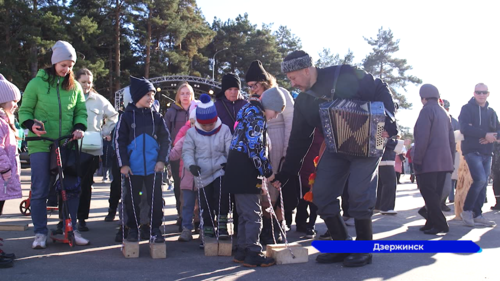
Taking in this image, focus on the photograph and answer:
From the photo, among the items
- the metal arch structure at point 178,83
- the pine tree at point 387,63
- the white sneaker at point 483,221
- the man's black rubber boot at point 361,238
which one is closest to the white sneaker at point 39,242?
the man's black rubber boot at point 361,238

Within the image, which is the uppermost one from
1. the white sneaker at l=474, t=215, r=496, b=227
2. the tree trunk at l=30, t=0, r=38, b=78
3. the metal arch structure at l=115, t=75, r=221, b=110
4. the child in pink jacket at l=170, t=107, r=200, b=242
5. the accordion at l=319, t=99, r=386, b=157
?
the tree trunk at l=30, t=0, r=38, b=78

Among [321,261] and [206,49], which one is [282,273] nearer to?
[321,261]

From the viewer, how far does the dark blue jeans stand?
784cm

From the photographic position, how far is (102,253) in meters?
5.33

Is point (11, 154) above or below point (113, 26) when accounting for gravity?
below

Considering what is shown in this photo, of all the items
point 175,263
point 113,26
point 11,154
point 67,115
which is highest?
point 113,26

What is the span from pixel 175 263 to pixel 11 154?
2023 mm

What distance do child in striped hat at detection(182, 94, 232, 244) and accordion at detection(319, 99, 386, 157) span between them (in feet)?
5.26

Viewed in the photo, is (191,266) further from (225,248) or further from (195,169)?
(195,169)

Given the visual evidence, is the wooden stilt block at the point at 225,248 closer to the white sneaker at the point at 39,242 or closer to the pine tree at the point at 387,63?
the white sneaker at the point at 39,242

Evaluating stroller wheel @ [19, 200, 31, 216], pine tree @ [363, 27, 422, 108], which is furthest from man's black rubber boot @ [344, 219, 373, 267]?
pine tree @ [363, 27, 422, 108]

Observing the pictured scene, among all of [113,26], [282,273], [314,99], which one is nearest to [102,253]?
[282,273]

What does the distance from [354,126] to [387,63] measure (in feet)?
188

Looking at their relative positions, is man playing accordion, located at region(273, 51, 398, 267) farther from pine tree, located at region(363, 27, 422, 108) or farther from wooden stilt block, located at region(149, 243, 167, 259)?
pine tree, located at region(363, 27, 422, 108)
